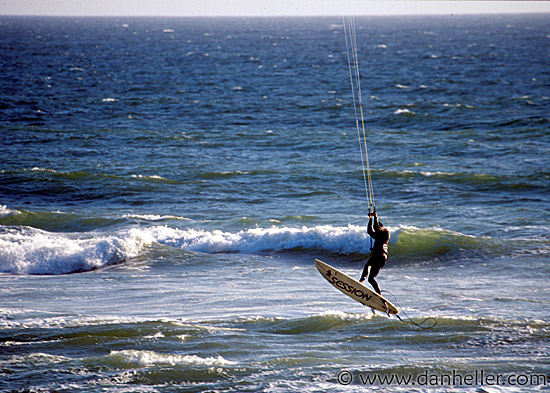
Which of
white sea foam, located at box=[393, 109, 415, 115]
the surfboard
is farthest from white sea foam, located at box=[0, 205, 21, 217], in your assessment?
white sea foam, located at box=[393, 109, 415, 115]

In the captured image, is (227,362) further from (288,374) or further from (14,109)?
(14,109)

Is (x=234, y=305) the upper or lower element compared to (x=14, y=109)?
lower

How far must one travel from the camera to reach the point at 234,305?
45.0 feet

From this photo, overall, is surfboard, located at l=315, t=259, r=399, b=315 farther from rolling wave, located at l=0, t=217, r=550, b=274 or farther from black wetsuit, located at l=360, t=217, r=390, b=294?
rolling wave, located at l=0, t=217, r=550, b=274

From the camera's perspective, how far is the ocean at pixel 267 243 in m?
10.8

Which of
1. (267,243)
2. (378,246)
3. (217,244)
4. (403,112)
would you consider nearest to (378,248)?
(378,246)

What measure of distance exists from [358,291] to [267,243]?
24.7 ft

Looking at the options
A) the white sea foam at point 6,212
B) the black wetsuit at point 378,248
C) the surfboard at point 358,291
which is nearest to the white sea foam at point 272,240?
the white sea foam at point 6,212

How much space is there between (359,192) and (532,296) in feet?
36.4

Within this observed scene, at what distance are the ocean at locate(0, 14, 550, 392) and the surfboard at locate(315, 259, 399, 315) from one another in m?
0.77

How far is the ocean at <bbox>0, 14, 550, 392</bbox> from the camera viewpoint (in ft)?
35.4

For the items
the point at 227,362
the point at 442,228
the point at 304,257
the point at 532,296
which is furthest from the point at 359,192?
the point at 227,362

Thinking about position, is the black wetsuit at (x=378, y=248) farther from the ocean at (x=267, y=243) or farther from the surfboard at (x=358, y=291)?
the ocean at (x=267, y=243)

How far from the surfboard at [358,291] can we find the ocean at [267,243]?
2.53 ft
